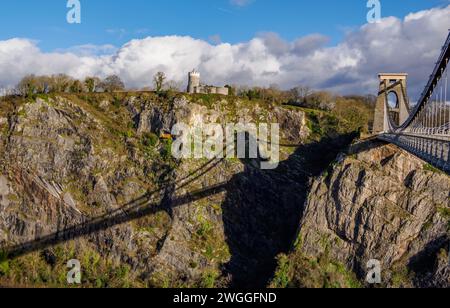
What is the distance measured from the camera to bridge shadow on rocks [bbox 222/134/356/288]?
185 ft

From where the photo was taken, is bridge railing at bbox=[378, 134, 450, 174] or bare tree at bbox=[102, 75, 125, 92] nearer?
bridge railing at bbox=[378, 134, 450, 174]

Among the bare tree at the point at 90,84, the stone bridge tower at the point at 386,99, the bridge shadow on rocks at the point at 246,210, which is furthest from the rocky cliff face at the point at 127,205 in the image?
the stone bridge tower at the point at 386,99

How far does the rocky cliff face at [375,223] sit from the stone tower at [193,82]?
70.9ft

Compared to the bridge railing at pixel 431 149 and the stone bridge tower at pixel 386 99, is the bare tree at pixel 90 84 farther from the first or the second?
the bridge railing at pixel 431 149

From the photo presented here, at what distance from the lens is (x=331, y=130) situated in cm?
6475

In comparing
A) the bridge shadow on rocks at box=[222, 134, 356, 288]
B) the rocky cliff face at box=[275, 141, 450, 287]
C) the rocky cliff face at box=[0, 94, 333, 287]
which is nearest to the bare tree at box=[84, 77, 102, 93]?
the rocky cliff face at box=[0, 94, 333, 287]

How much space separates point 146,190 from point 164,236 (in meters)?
5.41

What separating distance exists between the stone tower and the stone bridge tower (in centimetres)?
2197

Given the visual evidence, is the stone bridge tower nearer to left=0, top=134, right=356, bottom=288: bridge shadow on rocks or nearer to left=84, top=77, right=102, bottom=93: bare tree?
left=0, top=134, right=356, bottom=288: bridge shadow on rocks

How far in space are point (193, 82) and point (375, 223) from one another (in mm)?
28703

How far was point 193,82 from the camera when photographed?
69.1 meters

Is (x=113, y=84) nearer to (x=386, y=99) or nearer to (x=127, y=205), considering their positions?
(x=127, y=205)

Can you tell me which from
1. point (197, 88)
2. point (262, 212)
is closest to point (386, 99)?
point (262, 212)

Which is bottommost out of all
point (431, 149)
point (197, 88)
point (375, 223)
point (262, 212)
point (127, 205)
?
point (262, 212)
